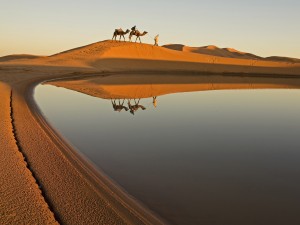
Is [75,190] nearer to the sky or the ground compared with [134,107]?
nearer to the sky

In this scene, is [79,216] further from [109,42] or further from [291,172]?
[109,42]

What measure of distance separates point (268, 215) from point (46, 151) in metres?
4.16

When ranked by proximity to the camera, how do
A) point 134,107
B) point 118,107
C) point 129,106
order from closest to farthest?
point 118,107 < point 134,107 < point 129,106

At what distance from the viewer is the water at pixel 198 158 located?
14.6 feet

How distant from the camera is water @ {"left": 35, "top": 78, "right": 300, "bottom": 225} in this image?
4438 mm

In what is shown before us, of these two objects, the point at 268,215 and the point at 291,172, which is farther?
the point at 291,172

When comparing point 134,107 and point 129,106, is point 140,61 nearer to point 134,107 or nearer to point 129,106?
point 129,106

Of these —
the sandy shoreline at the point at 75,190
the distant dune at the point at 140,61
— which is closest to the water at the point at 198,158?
the sandy shoreline at the point at 75,190

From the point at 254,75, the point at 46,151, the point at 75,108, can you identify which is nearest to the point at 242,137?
the point at 46,151

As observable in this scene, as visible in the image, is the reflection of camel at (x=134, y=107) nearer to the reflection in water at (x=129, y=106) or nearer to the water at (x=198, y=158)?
the reflection in water at (x=129, y=106)

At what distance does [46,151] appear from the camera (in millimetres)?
6305

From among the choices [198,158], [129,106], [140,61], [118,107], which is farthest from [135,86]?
[140,61]

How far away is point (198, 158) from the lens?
6.61 metres

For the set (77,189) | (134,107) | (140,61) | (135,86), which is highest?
(77,189)
